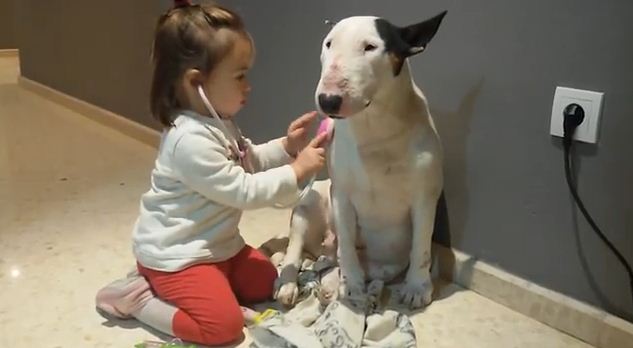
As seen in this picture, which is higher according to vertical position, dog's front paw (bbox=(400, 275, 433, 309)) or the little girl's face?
the little girl's face

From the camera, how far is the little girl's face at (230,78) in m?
1.29

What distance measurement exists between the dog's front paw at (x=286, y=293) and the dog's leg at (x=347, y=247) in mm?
86

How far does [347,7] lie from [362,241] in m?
0.53

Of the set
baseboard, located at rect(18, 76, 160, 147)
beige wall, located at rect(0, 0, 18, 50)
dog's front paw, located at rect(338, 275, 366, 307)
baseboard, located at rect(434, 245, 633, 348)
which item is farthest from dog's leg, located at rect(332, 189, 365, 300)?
beige wall, located at rect(0, 0, 18, 50)

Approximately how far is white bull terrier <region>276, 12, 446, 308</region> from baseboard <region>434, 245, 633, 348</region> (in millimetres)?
106

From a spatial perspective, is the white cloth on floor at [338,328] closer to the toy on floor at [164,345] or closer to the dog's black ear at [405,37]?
the toy on floor at [164,345]

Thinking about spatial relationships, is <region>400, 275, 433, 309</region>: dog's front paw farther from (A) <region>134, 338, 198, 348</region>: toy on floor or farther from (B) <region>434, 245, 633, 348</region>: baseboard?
(A) <region>134, 338, 198, 348</region>: toy on floor

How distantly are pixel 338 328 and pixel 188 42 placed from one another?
55 cm

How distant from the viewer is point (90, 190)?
6.62 feet

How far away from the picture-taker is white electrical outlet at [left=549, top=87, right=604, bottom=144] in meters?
1.20

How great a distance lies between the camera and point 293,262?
1.43 m

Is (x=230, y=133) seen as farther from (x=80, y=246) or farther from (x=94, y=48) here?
(x=94, y=48)

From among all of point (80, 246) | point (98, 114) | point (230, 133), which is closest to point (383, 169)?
point (230, 133)

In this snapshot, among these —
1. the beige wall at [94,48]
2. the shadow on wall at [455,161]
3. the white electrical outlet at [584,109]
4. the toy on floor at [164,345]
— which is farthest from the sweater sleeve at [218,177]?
the beige wall at [94,48]
